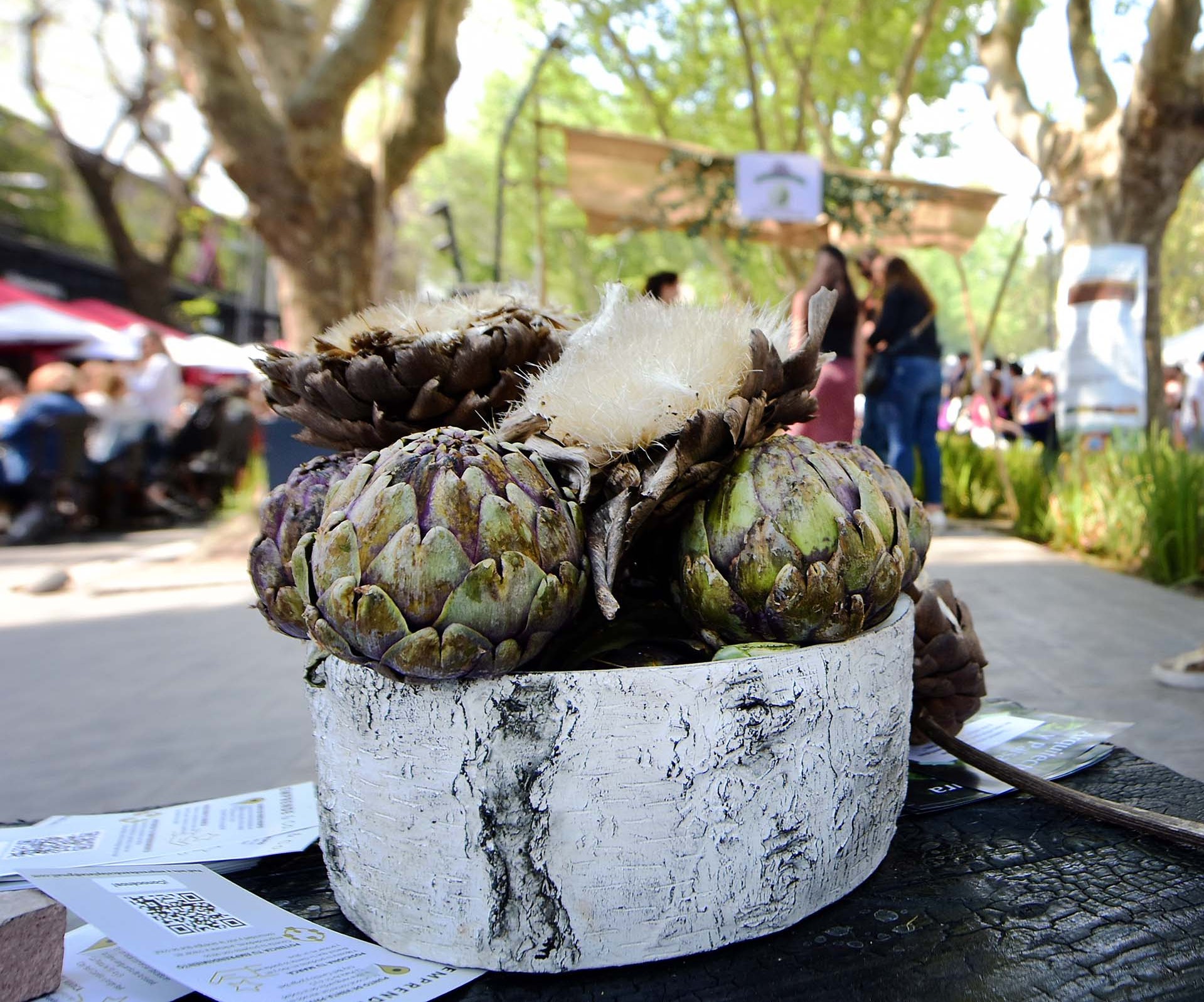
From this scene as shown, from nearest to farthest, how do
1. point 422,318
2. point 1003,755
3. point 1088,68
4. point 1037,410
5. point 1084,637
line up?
point 422,318 < point 1003,755 < point 1084,637 < point 1088,68 < point 1037,410

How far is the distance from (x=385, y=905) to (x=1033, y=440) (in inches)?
448

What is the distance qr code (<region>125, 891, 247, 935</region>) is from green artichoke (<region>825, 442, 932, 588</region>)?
2.94 feet

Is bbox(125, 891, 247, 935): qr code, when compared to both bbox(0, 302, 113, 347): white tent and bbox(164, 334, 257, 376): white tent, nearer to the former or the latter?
bbox(0, 302, 113, 347): white tent

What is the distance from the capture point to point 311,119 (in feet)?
19.2

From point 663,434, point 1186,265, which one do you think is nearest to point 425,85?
point 663,434

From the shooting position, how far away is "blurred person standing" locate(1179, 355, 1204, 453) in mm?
11734

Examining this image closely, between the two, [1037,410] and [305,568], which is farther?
[1037,410]

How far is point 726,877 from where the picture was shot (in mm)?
997

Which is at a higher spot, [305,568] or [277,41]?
[277,41]

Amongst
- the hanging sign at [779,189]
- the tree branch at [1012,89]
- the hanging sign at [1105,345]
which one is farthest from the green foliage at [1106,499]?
the tree branch at [1012,89]

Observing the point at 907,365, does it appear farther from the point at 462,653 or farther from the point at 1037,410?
the point at 1037,410

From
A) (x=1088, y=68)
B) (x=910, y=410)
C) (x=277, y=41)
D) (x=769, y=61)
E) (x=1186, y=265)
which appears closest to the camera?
(x=910, y=410)

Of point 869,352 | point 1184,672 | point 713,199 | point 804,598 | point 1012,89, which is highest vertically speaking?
point 1012,89

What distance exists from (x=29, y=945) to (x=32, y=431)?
779 centimetres
